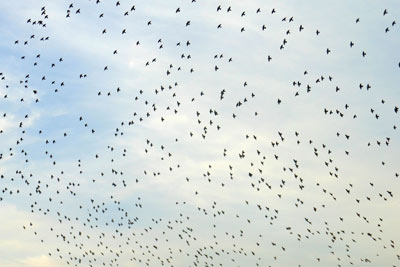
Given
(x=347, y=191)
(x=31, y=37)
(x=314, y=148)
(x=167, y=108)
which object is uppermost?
(x=31, y=37)

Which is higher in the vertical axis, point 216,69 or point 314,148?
point 216,69

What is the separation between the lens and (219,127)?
62812 millimetres

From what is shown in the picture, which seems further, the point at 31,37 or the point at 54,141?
the point at 54,141

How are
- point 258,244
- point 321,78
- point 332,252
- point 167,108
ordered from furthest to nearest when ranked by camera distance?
point 332,252 → point 258,244 → point 167,108 → point 321,78

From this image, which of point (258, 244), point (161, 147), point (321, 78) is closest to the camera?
point (321, 78)

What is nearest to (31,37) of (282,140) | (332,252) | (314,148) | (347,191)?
(282,140)

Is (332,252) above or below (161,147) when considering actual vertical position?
below

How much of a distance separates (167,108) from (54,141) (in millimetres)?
15049

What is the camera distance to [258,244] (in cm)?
7425

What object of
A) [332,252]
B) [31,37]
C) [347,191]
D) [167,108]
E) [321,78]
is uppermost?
[31,37]

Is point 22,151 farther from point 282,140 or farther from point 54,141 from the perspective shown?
point 282,140

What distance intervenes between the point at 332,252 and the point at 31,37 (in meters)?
49.1

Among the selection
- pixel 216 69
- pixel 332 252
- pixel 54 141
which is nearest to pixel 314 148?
pixel 216 69

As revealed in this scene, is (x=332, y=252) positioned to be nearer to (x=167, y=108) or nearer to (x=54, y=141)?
(x=167, y=108)
